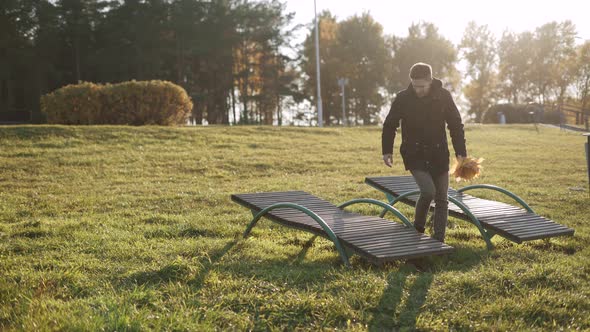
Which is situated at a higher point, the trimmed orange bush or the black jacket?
the trimmed orange bush

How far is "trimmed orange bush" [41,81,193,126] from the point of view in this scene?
18641 millimetres

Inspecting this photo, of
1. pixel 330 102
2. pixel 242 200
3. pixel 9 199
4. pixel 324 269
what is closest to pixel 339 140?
pixel 9 199

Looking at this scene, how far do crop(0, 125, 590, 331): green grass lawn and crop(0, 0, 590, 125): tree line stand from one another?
66.4 ft

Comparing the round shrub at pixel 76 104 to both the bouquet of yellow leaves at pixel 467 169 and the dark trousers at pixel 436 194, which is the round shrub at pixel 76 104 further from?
the dark trousers at pixel 436 194

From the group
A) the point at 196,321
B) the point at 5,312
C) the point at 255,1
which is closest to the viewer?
the point at 196,321

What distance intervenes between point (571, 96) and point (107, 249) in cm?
5944

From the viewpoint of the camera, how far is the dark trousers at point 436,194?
566 cm

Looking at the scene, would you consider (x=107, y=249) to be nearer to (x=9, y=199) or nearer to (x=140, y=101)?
(x=9, y=199)

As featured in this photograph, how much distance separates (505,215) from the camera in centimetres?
649

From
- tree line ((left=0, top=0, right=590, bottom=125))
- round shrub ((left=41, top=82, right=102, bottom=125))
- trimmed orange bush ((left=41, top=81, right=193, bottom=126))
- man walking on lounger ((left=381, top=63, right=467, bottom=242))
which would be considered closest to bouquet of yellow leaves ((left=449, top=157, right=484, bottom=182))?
man walking on lounger ((left=381, top=63, right=467, bottom=242))

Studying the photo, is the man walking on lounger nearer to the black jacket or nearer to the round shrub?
the black jacket

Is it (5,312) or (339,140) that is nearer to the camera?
(5,312)

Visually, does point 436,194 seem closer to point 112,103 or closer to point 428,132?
point 428,132

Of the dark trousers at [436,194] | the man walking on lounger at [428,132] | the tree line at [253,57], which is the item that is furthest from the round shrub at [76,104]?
the dark trousers at [436,194]
